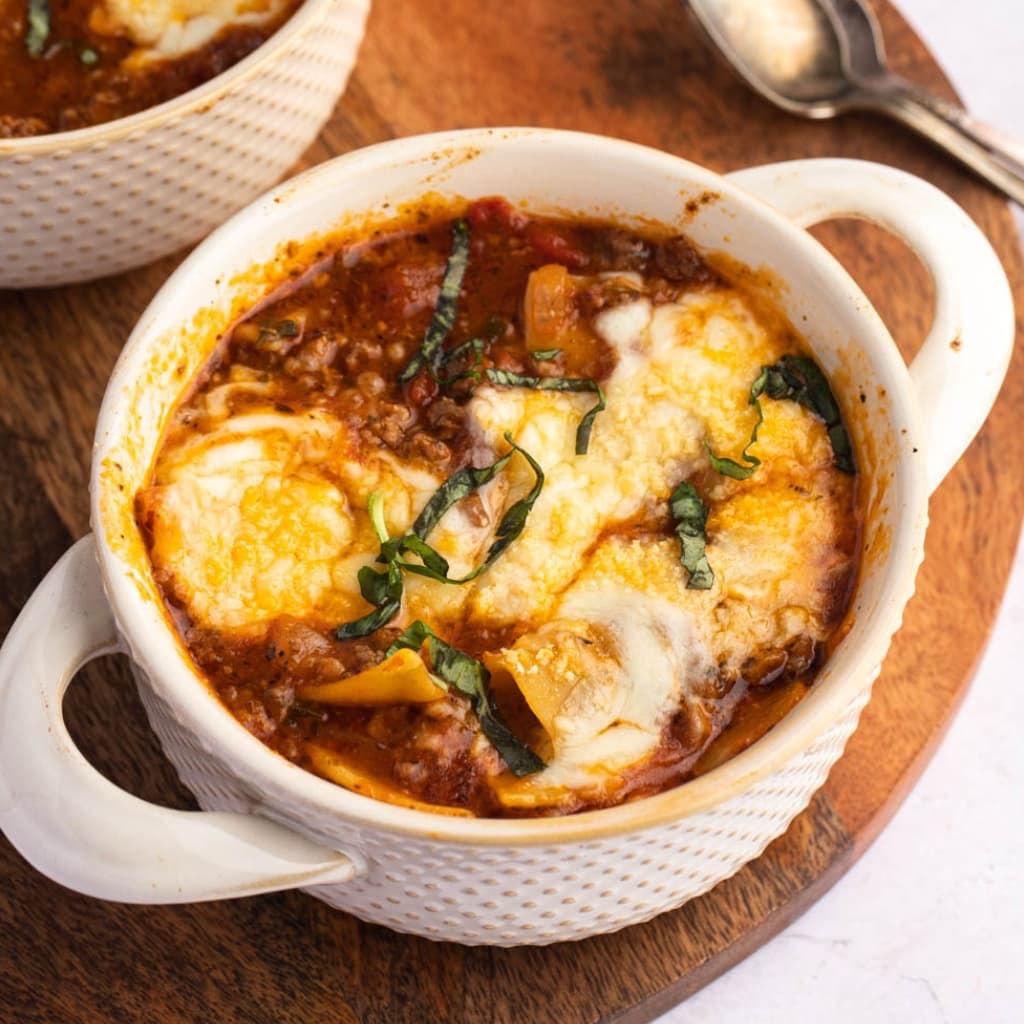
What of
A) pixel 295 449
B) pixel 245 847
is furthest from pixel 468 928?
pixel 295 449

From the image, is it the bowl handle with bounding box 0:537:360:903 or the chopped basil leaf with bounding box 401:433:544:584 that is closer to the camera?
the bowl handle with bounding box 0:537:360:903

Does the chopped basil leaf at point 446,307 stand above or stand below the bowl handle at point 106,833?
above

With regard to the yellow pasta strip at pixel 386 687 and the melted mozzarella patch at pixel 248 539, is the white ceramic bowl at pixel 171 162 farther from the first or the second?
the yellow pasta strip at pixel 386 687

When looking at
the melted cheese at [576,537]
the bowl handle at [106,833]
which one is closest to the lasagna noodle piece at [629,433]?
the melted cheese at [576,537]

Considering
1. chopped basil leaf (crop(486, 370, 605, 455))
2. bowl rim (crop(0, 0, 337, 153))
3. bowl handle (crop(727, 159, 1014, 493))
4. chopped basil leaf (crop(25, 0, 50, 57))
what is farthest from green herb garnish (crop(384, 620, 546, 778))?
chopped basil leaf (crop(25, 0, 50, 57))

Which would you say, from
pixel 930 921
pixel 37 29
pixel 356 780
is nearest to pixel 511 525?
pixel 356 780

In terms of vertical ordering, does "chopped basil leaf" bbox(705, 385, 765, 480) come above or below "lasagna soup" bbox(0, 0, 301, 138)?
above

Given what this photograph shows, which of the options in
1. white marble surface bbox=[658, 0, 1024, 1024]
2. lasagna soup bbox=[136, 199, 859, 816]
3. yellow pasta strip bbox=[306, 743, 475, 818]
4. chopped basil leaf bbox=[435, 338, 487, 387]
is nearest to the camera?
yellow pasta strip bbox=[306, 743, 475, 818]

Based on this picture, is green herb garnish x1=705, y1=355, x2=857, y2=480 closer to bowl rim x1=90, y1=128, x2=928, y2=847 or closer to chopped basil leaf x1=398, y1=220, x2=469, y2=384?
bowl rim x1=90, y1=128, x2=928, y2=847
